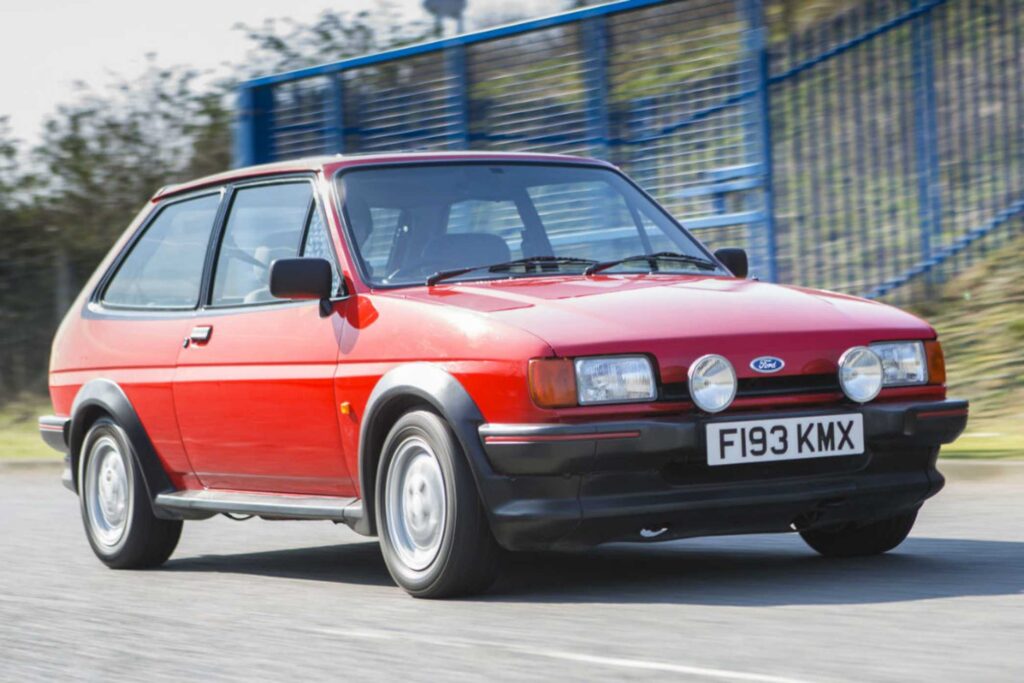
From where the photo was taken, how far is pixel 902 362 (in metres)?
6.34

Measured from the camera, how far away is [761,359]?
6008mm

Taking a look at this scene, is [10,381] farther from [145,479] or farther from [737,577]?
[737,577]

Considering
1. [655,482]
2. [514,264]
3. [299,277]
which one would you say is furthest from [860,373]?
[299,277]

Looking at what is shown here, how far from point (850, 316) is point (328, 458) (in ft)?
6.53

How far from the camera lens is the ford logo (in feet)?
19.7

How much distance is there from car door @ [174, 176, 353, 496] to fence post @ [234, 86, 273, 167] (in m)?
8.87

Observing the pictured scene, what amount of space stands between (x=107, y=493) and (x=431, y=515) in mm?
2603

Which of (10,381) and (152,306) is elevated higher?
(152,306)

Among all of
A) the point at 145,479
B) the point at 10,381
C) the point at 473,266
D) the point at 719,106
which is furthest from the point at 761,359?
the point at 10,381

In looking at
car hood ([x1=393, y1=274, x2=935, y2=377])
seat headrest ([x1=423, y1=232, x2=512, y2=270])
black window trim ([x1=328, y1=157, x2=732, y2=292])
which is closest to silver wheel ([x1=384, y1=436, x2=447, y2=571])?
car hood ([x1=393, y1=274, x2=935, y2=377])

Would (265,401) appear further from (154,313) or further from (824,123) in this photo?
(824,123)

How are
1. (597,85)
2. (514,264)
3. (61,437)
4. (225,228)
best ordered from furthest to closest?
(597,85)
(61,437)
(225,228)
(514,264)

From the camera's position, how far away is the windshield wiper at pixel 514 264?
6.82 m

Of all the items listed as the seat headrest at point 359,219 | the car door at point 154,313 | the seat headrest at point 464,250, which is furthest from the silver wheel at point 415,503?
the car door at point 154,313
